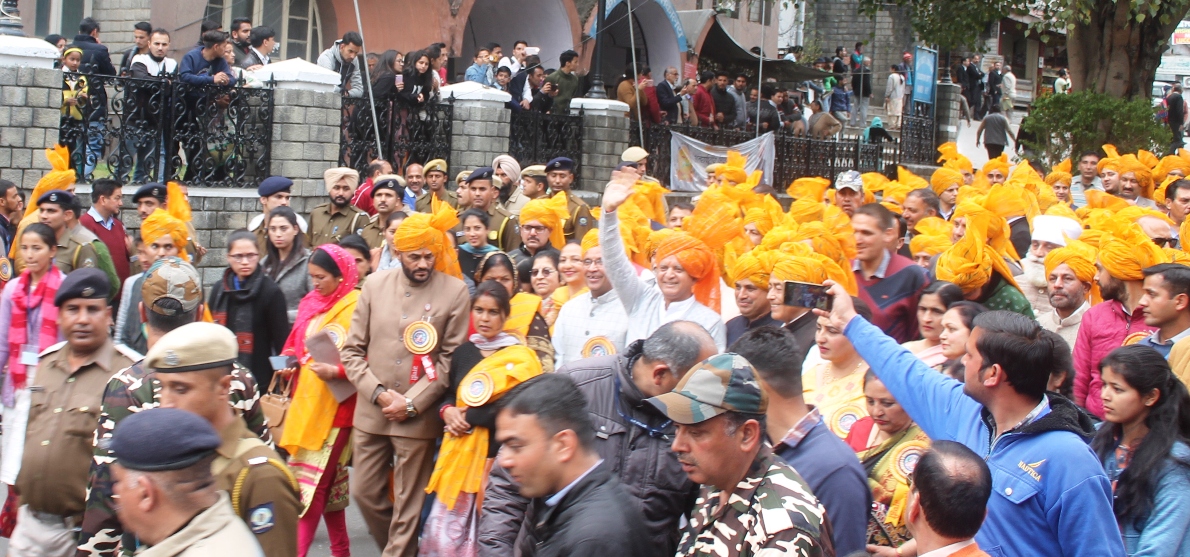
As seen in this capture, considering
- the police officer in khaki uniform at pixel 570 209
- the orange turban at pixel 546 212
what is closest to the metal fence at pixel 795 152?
the police officer in khaki uniform at pixel 570 209

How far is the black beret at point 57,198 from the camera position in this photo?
7836 mm

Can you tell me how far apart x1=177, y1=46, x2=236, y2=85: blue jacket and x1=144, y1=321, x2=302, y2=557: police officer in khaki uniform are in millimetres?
8593

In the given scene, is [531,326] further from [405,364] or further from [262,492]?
[262,492]

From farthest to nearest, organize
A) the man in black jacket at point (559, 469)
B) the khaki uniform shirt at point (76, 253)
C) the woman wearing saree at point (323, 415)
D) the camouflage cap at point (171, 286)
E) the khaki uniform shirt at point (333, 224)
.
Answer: the khaki uniform shirt at point (333, 224), the khaki uniform shirt at point (76, 253), the woman wearing saree at point (323, 415), the camouflage cap at point (171, 286), the man in black jacket at point (559, 469)

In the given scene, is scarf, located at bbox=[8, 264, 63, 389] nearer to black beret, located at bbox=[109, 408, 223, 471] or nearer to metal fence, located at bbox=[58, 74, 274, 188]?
black beret, located at bbox=[109, 408, 223, 471]

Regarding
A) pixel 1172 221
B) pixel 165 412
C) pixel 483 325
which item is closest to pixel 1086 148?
pixel 1172 221

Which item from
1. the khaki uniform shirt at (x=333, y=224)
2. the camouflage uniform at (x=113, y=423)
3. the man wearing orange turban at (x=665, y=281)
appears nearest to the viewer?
the camouflage uniform at (x=113, y=423)

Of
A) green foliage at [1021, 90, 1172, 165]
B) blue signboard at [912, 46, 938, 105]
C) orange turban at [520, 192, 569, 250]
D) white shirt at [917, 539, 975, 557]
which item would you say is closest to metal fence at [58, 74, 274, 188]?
orange turban at [520, 192, 569, 250]

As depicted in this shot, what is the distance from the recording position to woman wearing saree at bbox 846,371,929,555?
13.1ft

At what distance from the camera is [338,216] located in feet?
32.3

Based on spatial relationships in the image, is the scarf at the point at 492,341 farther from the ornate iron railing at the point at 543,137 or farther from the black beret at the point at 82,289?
the ornate iron railing at the point at 543,137

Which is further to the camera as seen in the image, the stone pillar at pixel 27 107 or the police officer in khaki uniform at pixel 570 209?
the stone pillar at pixel 27 107

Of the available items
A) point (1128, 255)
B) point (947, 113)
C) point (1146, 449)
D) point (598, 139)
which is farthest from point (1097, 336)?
point (947, 113)

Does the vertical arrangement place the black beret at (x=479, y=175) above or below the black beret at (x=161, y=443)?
above
